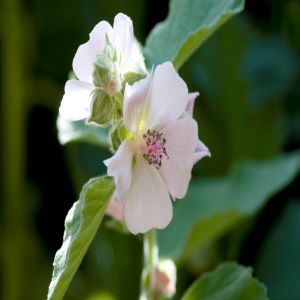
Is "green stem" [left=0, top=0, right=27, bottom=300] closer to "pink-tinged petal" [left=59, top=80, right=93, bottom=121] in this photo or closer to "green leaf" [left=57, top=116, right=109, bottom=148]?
"green leaf" [left=57, top=116, right=109, bottom=148]

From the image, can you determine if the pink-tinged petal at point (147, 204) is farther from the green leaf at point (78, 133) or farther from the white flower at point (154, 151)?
the green leaf at point (78, 133)

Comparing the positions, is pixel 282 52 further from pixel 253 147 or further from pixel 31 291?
pixel 31 291

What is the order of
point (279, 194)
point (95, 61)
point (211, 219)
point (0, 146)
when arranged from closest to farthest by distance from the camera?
point (95, 61) → point (211, 219) → point (279, 194) → point (0, 146)

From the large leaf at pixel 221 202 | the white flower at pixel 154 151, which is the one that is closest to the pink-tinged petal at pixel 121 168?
the white flower at pixel 154 151

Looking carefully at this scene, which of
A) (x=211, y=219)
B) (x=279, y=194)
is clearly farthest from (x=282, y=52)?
(x=211, y=219)

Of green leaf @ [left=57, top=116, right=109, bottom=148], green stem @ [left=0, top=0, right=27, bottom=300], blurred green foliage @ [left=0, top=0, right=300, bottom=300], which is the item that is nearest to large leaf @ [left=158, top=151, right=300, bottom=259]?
blurred green foliage @ [left=0, top=0, right=300, bottom=300]

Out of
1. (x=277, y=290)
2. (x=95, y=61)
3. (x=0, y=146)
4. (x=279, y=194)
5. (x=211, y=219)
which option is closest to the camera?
(x=95, y=61)
